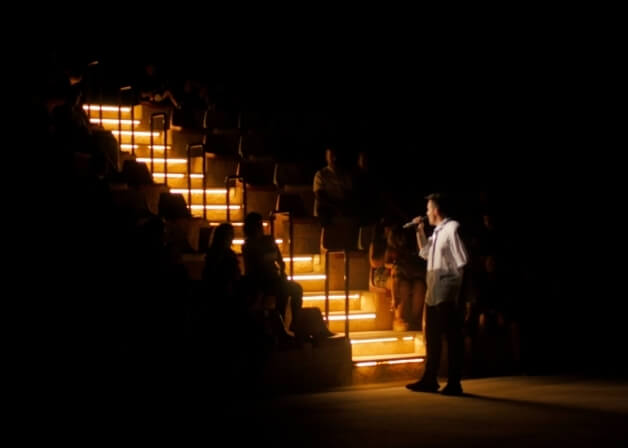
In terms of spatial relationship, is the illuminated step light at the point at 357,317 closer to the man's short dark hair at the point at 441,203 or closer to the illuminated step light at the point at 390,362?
the illuminated step light at the point at 390,362

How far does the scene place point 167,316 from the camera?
779cm

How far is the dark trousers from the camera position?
24.6ft

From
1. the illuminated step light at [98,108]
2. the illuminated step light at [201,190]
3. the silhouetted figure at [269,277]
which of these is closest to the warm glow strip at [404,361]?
the silhouetted figure at [269,277]

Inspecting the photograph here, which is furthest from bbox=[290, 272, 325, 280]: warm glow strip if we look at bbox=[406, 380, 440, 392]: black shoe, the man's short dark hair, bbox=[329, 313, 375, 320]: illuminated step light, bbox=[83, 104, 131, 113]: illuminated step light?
bbox=[83, 104, 131, 113]: illuminated step light

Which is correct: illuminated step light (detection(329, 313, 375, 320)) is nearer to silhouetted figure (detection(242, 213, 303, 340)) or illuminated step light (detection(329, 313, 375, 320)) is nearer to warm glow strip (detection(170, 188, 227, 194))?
silhouetted figure (detection(242, 213, 303, 340))

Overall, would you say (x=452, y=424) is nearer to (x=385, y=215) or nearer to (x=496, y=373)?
(x=496, y=373)

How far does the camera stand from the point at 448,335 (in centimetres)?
757

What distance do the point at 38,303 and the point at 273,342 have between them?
193cm

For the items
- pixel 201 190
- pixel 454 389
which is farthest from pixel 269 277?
pixel 201 190

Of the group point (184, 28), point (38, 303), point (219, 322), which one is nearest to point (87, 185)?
point (38, 303)

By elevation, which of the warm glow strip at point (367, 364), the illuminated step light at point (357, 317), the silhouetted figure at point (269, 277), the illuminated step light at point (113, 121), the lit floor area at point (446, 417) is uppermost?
the illuminated step light at point (113, 121)

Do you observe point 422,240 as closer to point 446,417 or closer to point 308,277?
point 446,417

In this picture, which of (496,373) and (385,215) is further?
(385,215)

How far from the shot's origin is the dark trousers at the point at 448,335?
7512mm
